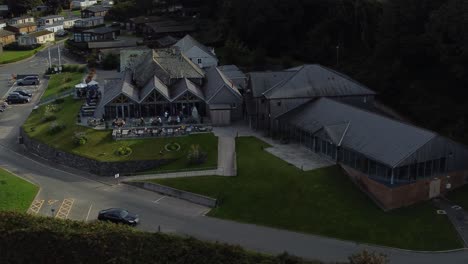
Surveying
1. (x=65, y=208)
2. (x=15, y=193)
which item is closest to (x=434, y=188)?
(x=65, y=208)

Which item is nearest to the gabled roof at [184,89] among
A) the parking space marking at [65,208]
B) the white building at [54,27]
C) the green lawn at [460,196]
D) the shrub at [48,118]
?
the shrub at [48,118]

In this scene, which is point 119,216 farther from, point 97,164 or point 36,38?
point 36,38

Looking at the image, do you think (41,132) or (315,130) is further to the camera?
(41,132)

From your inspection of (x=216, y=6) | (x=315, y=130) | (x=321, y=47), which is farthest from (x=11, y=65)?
(x=315, y=130)

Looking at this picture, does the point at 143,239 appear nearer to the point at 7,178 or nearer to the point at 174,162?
the point at 174,162

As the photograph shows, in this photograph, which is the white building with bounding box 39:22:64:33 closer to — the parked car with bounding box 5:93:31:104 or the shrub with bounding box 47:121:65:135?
Answer: the parked car with bounding box 5:93:31:104

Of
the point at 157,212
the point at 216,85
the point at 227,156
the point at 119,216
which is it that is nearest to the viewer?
the point at 119,216

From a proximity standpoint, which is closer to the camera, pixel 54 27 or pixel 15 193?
pixel 15 193
